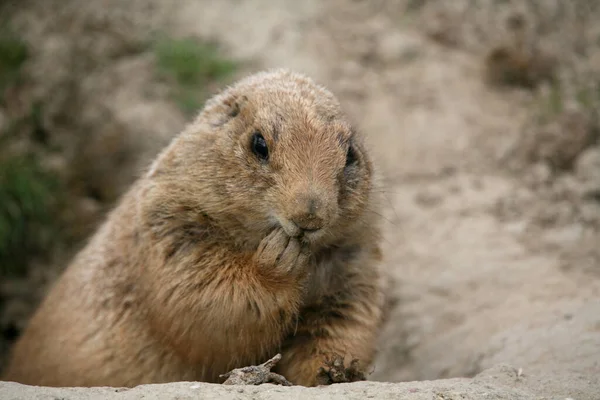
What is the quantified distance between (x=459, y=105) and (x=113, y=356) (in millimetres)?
4416

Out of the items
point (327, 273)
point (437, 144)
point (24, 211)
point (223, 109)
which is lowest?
point (24, 211)

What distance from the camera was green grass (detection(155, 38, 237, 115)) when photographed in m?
7.62

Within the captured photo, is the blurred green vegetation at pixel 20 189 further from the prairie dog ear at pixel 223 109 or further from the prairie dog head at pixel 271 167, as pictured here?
the prairie dog ear at pixel 223 109

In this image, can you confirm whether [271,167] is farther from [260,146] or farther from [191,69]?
[191,69]

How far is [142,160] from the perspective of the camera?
754 cm

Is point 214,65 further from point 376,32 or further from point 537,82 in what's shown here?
point 537,82

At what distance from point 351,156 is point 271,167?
1.88 feet

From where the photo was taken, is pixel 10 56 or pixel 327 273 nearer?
pixel 327 273

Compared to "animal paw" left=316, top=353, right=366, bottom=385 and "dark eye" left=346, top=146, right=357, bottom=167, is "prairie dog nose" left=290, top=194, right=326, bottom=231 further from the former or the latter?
"animal paw" left=316, top=353, right=366, bottom=385

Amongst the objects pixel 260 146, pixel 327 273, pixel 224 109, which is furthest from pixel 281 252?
pixel 224 109

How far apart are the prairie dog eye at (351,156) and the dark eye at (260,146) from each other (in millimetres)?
480

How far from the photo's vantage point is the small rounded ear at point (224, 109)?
14.7 feet

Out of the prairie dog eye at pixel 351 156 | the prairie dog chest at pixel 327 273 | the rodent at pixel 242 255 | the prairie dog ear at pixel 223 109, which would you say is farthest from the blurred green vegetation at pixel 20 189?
the prairie dog eye at pixel 351 156

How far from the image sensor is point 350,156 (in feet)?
13.8
